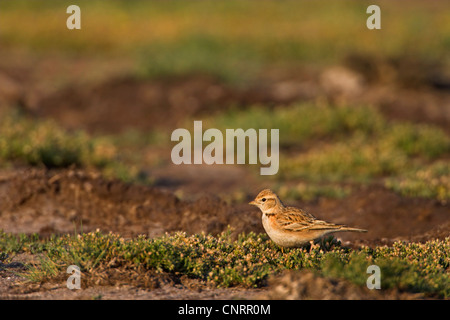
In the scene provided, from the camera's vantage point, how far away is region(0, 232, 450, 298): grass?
259 inches

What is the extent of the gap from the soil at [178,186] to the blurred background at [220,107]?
4cm

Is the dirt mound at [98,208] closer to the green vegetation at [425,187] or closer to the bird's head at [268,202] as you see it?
the bird's head at [268,202]

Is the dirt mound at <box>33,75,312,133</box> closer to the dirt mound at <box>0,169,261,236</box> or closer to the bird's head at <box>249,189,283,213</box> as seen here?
the dirt mound at <box>0,169,261,236</box>

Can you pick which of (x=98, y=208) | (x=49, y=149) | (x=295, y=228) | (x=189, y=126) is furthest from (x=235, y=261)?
(x=189, y=126)

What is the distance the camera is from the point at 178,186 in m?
13.1

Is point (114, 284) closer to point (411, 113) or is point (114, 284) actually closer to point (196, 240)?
point (196, 240)

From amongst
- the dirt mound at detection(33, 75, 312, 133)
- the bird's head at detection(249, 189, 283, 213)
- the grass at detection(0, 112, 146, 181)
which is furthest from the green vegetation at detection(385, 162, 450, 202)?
the dirt mound at detection(33, 75, 312, 133)

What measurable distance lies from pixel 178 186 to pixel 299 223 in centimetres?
577

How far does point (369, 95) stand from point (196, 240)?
46.8 feet

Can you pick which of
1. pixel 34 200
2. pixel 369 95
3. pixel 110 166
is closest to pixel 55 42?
pixel 369 95

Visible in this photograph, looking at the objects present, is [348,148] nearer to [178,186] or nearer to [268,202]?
[178,186]

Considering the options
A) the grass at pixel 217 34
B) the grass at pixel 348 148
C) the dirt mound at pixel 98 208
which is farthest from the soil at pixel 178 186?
the grass at pixel 217 34

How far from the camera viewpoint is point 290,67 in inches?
1034

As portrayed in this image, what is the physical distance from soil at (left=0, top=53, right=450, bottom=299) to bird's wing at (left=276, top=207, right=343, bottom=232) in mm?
890
